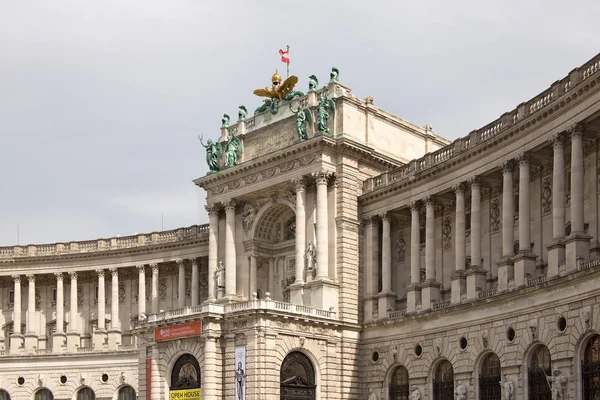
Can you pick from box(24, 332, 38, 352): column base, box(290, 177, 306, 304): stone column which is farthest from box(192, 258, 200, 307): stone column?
box(24, 332, 38, 352): column base

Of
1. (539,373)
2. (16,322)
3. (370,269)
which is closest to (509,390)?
(539,373)

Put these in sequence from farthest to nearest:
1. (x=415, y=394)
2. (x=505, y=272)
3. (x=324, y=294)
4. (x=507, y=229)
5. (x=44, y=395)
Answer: (x=44, y=395), (x=324, y=294), (x=415, y=394), (x=507, y=229), (x=505, y=272)

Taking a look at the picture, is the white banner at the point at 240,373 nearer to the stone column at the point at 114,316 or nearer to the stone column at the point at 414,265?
the stone column at the point at 414,265

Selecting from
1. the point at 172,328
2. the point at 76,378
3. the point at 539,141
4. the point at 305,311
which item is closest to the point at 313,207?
the point at 305,311

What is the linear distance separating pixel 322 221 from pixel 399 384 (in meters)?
12.3

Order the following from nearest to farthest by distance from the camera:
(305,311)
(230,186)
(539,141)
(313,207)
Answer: (539,141)
(305,311)
(313,207)
(230,186)

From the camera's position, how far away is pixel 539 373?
2013 inches

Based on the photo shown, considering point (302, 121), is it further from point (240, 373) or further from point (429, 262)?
point (240, 373)

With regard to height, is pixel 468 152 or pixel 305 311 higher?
pixel 468 152

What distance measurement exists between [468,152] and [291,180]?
1491 centimetres

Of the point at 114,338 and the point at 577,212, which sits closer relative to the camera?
the point at 577,212

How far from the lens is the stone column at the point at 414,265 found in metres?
64.1

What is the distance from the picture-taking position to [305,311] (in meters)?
64.8

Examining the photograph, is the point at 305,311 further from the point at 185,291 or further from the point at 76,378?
the point at 76,378
